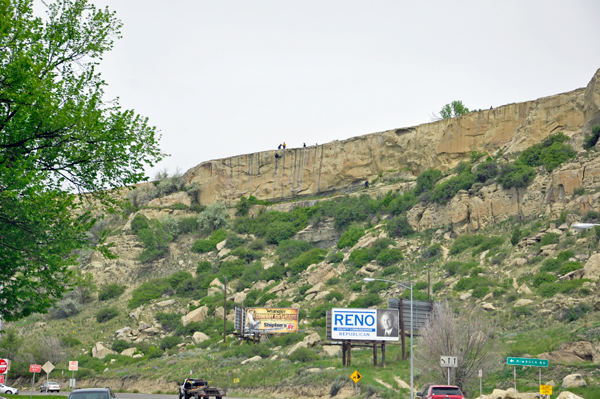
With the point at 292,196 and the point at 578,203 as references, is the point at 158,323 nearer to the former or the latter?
the point at 292,196

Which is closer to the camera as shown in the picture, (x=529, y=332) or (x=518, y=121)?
(x=529, y=332)

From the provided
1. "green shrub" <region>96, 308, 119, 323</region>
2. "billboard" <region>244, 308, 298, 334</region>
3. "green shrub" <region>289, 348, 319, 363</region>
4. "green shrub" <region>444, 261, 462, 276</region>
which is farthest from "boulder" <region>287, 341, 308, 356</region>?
"green shrub" <region>96, 308, 119, 323</region>

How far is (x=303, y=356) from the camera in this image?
45.4 metres

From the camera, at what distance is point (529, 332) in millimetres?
39375

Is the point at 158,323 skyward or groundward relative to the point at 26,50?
groundward

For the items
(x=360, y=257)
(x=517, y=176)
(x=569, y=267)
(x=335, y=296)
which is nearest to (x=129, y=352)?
(x=335, y=296)

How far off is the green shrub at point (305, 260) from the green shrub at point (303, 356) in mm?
26206

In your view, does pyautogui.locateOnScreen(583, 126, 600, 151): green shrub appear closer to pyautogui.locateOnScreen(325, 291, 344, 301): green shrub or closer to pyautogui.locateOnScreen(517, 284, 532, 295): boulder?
pyautogui.locateOnScreen(517, 284, 532, 295): boulder

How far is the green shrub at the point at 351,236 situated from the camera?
73375 mm

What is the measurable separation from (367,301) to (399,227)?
14507 mm

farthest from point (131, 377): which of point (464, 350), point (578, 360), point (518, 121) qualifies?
point (518, 121)

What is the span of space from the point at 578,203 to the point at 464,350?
26.0m

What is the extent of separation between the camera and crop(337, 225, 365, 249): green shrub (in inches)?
2889

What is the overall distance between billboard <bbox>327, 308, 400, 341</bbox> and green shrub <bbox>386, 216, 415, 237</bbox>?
26721 millimetres
